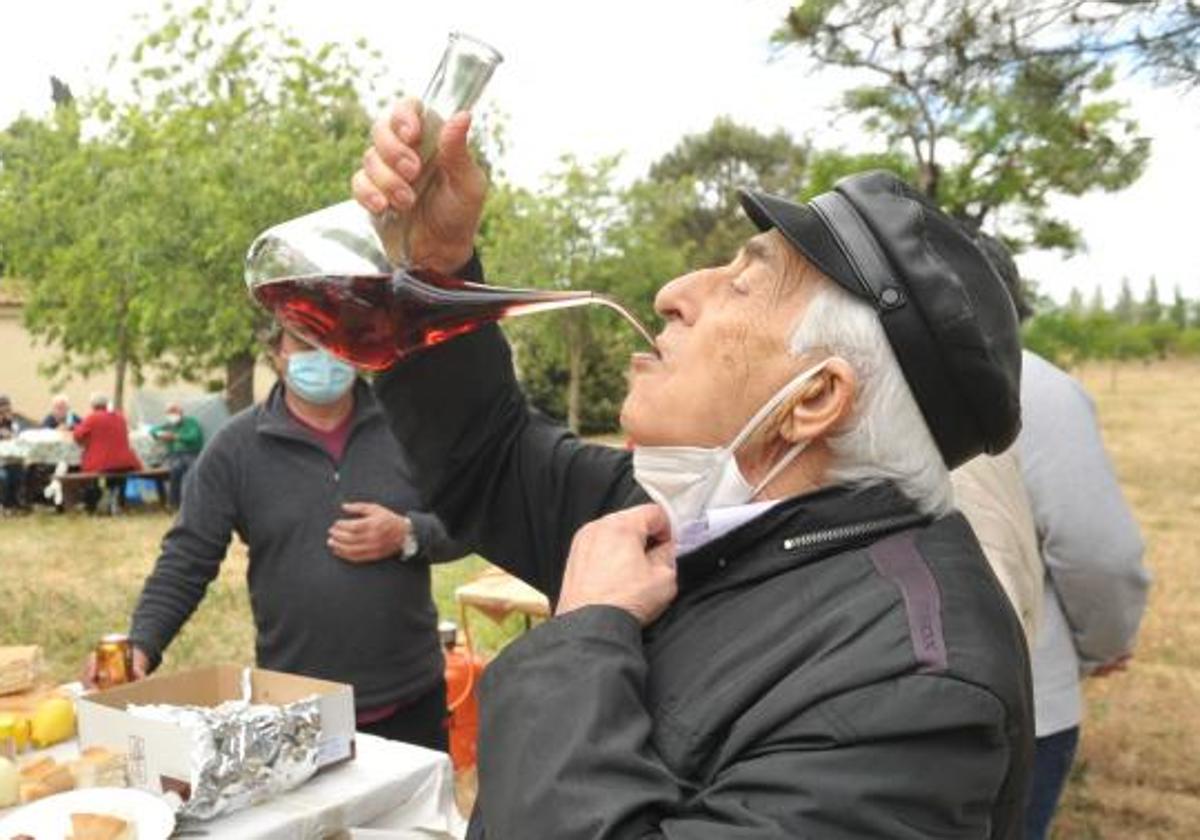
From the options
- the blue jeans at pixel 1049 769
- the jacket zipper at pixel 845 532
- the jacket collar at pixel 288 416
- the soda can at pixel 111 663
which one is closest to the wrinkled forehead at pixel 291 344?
the jacket collar at pixel 288 416

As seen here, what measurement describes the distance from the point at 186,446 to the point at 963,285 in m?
14.0

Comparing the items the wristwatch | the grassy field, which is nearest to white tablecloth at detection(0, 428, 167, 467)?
the grassy field

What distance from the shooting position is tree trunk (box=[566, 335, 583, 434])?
772 inches

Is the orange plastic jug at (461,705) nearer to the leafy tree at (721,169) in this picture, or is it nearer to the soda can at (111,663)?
the soda can at (111,663)

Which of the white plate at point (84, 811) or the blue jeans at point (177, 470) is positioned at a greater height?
the white plate at point (84, 811)

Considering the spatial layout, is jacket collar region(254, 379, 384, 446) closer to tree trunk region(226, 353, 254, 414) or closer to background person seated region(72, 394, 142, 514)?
background person seated region(72, 394, 142, 514)

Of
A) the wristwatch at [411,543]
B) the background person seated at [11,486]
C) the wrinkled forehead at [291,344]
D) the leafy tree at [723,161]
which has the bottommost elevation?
the background person seated at [11,486]

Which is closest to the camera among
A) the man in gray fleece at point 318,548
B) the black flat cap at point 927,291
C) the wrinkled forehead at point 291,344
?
the black flat cap at point 927,291

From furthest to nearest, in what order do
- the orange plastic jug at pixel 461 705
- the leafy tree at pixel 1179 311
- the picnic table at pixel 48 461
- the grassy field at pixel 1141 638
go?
the leafy tree at pixel 1179 311
the picnic table at pixel 48 461
the orange plastic jug at pixel 461 705
the grassy field at pixel 1141 638

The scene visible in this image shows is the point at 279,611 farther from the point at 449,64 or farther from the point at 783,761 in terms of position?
the point at 783,761

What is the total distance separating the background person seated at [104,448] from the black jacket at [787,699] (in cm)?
1344

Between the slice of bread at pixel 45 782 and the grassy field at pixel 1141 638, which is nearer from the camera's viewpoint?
the slice of bread at pixel 45 782

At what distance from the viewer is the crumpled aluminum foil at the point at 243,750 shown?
6.30 ft

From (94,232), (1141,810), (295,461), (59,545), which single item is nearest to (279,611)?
(295,461)
